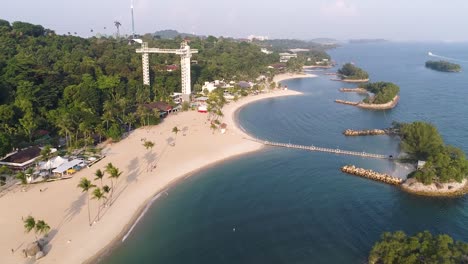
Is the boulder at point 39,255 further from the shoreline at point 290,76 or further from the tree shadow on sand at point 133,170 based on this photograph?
the shoreline at point 290,76

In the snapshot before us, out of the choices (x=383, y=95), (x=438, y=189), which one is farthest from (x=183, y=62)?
(x=438, y=189)

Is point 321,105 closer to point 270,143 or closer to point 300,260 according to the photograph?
point 270,143

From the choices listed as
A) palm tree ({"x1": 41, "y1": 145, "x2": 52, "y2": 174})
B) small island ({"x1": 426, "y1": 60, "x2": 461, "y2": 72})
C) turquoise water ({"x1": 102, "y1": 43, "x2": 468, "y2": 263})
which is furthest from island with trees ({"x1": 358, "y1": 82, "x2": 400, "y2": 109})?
small island ({"x1": 426, "y1": 60, "x2": 461, "y2": 72})

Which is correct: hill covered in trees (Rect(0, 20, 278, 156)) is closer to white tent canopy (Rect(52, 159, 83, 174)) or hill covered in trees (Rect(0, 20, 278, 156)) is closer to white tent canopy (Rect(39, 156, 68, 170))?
white tent canopy (Rect(39, 156, 68, 170))

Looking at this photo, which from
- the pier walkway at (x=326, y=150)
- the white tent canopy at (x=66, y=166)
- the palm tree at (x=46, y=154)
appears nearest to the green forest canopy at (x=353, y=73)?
the pier walkway at (x=326, y=150)

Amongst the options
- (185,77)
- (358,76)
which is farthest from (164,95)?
(358,76)

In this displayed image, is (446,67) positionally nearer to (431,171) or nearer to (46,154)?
(431,171)
